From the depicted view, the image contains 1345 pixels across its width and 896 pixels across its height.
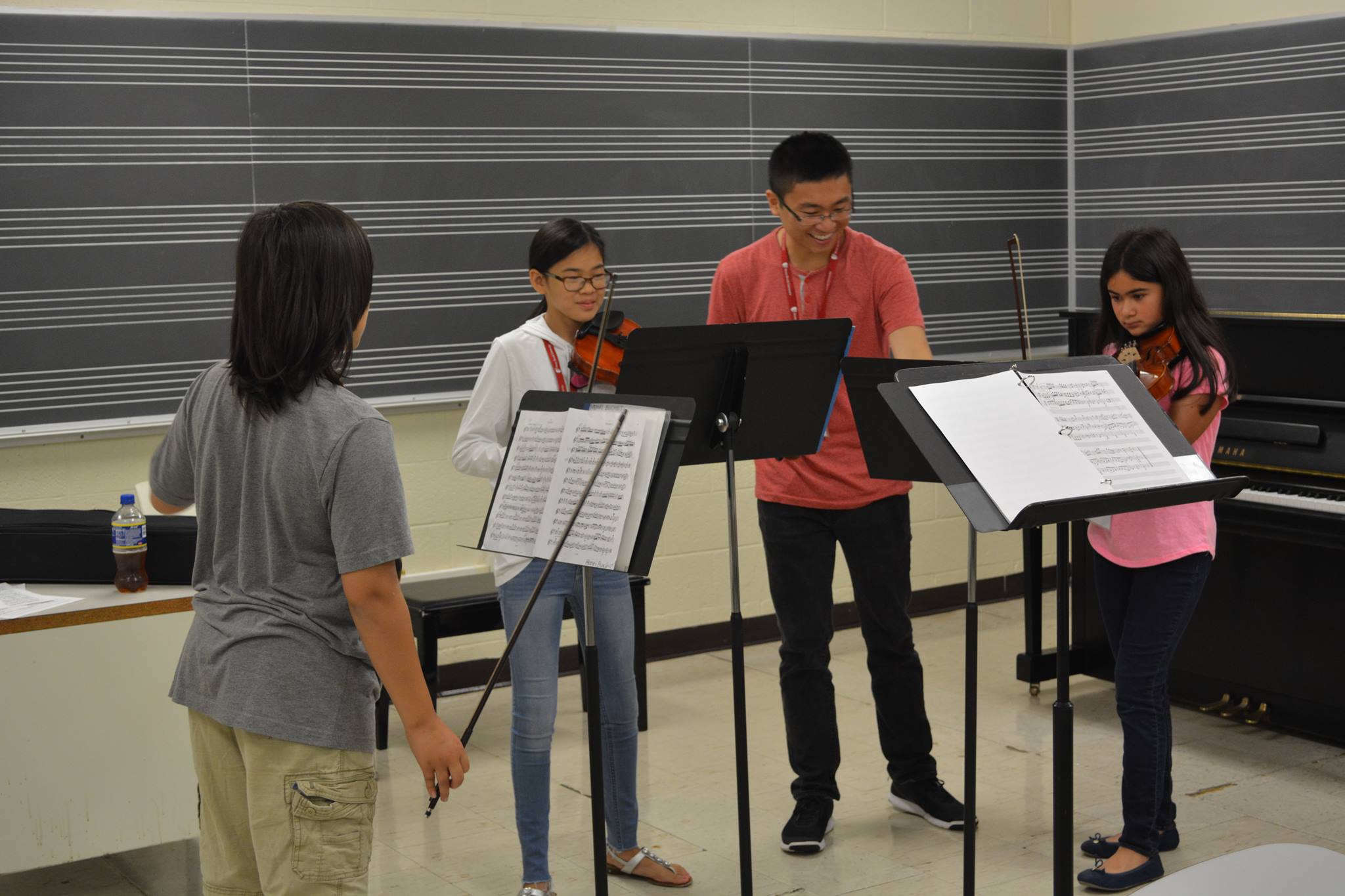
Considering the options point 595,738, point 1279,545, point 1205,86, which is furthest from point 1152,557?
point 1205,86

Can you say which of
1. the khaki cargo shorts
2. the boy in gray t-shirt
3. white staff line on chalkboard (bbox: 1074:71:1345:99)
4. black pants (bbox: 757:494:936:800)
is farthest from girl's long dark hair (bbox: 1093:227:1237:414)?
white staff line on chalkboard (bbox: 1074:71:1345:99)

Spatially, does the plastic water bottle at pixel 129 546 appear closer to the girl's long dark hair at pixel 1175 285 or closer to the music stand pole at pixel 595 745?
the music stand pole at pixel 595 745

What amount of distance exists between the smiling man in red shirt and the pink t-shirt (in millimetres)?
480

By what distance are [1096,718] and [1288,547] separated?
0.73 metres

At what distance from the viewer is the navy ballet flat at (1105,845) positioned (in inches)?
124

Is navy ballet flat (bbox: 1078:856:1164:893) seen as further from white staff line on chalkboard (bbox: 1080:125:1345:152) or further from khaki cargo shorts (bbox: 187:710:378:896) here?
white staff line on chalkboard (bbox: 1080:125:1345:152)

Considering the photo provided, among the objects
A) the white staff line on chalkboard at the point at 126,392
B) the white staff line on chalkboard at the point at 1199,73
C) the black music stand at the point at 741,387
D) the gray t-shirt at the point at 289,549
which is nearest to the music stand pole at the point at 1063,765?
the black music stand at the point at 741,387

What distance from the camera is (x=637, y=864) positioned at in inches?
120

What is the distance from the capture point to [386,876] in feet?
10.4

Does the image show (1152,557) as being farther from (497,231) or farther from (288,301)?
(497,231)

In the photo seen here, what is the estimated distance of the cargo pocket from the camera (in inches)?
72.4

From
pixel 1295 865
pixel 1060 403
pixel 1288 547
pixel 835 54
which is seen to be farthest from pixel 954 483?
pixel 835 54

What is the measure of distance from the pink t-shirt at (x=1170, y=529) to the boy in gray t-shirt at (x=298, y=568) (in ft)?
5.23

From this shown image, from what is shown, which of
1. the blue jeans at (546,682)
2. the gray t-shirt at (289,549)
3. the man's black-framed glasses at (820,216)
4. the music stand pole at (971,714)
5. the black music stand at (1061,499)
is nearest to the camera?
the gray t-shirt at (289,549)
